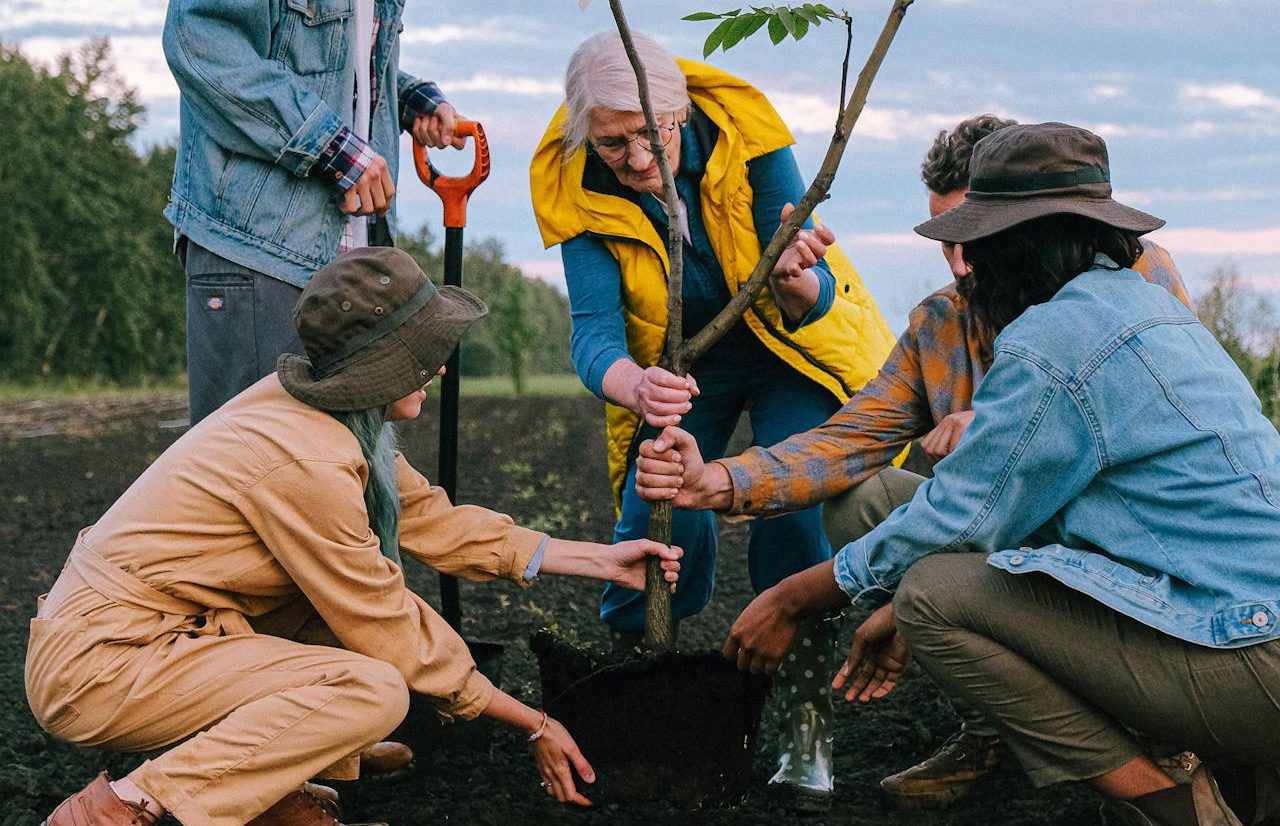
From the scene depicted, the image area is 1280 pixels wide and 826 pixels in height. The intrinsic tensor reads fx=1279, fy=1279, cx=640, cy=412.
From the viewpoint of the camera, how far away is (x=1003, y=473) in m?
2.23

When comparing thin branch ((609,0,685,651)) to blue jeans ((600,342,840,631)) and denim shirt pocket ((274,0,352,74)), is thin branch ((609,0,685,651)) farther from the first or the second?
denim shirt pocket ((274,0,352,74))

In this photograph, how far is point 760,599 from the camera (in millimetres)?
2674

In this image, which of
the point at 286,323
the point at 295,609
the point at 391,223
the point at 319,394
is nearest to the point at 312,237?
the point at 286,323

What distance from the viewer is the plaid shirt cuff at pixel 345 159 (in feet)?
9.32

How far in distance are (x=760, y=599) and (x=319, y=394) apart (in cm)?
99

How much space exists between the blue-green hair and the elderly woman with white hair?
542 mm

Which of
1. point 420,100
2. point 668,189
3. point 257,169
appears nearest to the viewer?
point 668,189

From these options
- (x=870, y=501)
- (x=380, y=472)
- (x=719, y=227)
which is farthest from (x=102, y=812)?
(x=719, y=227)

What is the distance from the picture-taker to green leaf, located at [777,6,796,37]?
2.26 meters

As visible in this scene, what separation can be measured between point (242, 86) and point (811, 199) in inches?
49.2

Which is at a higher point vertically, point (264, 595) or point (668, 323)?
point (668, 323)

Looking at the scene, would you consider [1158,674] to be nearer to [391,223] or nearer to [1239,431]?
[1239,431]

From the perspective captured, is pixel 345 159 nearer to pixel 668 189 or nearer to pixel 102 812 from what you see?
pixel 668 189

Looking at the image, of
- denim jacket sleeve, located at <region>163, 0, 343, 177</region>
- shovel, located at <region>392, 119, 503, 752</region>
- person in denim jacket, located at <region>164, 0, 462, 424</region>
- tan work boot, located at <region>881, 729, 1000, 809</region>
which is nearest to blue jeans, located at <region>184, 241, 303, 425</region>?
person in denim jacket, located at <region>164, 0, 462, 424</region>
